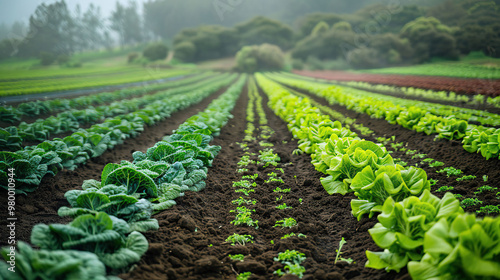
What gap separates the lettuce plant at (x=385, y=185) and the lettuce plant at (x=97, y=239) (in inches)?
94.0

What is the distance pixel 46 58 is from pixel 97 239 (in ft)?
57.6

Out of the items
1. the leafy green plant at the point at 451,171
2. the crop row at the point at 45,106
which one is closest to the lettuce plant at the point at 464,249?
the leafy green plant at the point at 451,171

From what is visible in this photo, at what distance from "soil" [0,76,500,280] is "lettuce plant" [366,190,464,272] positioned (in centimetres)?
15

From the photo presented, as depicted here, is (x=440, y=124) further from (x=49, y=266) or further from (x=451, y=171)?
(x=49, y=266)

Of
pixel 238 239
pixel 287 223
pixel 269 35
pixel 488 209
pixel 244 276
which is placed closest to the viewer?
pixel 244 276

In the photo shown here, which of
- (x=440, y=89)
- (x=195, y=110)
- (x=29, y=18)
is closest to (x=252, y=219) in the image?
(x=195, y=110)

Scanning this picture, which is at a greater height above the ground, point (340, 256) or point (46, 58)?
point (46, 58)

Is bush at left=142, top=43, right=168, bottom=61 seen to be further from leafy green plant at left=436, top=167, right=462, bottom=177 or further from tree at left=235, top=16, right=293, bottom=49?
leafy green plant at left=436, top=167, right=462, bottom=177

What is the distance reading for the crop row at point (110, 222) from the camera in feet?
5.89

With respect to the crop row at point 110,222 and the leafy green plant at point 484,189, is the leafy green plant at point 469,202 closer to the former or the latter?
the leafy green plant at point 484,189

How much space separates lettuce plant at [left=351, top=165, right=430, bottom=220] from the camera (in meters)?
2.77

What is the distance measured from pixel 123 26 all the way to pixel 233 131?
58518 millimetres

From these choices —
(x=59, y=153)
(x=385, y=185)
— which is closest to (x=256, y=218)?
(x=385, y=185)

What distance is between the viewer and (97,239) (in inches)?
84.4
